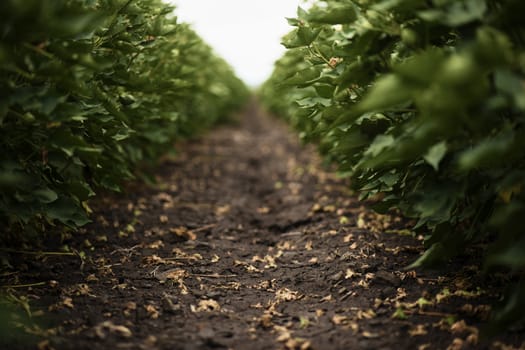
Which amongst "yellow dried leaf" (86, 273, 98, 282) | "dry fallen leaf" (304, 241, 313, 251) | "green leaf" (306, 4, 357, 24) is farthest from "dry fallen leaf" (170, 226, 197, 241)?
"green leaf" (306, 4, 357, 24)

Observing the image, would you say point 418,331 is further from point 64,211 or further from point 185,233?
point 185,233

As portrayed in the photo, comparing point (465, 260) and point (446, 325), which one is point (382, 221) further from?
point (446, 325)

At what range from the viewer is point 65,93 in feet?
7.96

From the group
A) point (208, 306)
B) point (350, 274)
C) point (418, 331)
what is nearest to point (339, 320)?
point (418, 331)

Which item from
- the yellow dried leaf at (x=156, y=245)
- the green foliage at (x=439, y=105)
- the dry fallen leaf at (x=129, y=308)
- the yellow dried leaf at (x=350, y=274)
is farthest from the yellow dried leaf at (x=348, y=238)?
the dry fallen leaf at (x=129, y=308)

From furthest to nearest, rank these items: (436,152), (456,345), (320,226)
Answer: (320,226) < (456,345) < (436,152)

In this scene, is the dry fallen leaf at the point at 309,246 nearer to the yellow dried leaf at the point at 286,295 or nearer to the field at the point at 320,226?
the field at the point at 320,226

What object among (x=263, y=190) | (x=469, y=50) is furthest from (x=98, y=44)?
(x=263, y=190)

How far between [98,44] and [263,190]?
310 cm

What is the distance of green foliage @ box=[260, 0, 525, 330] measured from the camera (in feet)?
5.81

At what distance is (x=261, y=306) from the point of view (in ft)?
9.18

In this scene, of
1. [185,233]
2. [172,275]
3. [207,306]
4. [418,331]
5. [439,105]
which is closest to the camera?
[439,105]

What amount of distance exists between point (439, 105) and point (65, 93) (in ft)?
5.41

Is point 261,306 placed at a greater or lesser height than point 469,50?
lesser
